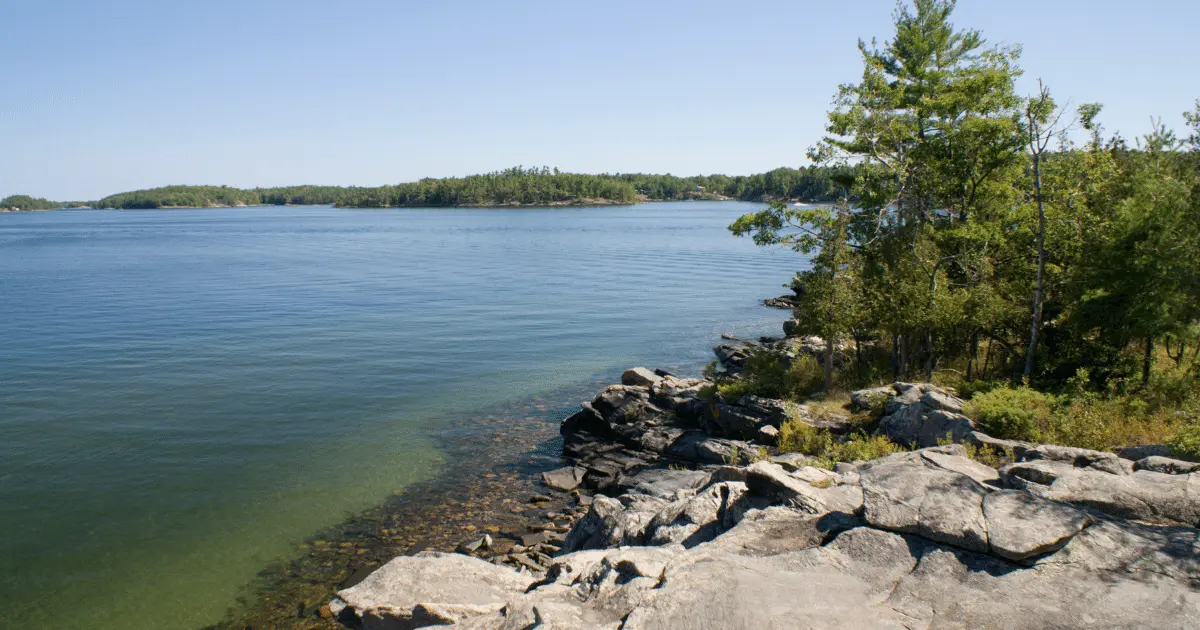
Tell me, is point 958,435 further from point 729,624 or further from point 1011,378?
point 729,624

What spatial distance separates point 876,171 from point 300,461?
2382 centimetres

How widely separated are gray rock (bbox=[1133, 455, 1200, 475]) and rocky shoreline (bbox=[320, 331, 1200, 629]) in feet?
0.12

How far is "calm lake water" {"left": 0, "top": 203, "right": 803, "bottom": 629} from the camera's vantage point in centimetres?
1686

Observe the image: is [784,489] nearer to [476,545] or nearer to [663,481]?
[663,481]

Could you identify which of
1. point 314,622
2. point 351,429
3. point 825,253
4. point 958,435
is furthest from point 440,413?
point 958,435

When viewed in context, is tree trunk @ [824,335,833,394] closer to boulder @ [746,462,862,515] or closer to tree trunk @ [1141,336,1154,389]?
tree trunk @ [1141,336,1154,389]

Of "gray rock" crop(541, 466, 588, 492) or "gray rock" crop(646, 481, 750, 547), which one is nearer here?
"gray rock" crop(646, 481, 750, 547)

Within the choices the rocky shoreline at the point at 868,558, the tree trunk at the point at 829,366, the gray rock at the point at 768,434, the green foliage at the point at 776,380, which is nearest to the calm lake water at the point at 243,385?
the rocky shoreline at the point at 868,558

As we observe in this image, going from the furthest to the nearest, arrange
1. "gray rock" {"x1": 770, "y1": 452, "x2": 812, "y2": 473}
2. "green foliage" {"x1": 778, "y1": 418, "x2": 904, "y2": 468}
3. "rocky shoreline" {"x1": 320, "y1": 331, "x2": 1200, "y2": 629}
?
"green foliage" {"x1": 778, "y1": 418, "x2": 904, "y2": 468}
"gray rock" {"x1": 770, "y1": 452, "x2": 812, "y2": 473}
"rocky shoreline" {"x1": 320, "y1": 331, "x2": 1200, "y2": 629}

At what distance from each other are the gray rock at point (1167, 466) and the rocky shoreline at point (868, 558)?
4cm

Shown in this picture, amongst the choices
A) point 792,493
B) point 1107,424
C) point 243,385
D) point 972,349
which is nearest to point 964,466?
point 792,493

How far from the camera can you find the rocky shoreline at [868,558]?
28.6 feet

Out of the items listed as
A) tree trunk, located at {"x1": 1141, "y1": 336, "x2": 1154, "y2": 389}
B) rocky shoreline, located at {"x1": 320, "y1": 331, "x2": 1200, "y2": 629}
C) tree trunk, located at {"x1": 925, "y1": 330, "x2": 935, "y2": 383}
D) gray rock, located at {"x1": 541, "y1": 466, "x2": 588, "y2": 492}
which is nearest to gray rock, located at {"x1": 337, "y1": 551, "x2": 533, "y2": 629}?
rocky shoreline, located at {"x1": 320, "y1": 331, "x2": 1200, "y2": 629}

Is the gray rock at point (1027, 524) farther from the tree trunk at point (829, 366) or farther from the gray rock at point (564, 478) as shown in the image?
the tree trunk at point (829, 366)
